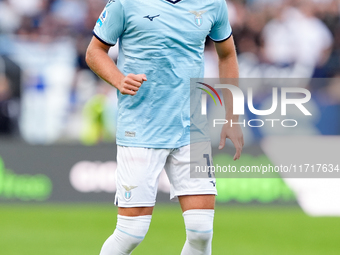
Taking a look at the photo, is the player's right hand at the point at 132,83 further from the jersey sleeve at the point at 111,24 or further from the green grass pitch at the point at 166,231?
the green grass pitch at the point at 166,231

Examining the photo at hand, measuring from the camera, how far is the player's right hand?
386cm

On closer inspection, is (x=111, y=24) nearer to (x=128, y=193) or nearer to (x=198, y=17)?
(x=198, y=17)

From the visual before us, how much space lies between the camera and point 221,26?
447 centimetres

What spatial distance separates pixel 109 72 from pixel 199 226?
118 cm

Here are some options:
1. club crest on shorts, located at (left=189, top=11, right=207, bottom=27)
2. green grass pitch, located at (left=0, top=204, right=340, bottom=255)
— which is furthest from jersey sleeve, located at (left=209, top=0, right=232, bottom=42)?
green grass pitch, located at (left=0, top=204, right=340, bottom=255)

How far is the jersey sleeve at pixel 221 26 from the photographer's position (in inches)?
174

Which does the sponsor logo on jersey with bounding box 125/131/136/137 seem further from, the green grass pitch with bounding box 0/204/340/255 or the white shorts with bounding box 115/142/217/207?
the green grass pitch with bounding box 0/204/340/255

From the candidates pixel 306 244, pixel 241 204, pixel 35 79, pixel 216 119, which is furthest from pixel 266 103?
pixel 35 79

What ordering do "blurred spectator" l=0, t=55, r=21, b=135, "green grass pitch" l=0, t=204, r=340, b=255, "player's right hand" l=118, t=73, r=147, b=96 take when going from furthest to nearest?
1. "blurred spectator" l=0, t=55, r=21, b=135
2. "green grass pitch" l=0, t=204, r=340, b=255
3. "player's right hand" l=118, t=73, r=147, b=96

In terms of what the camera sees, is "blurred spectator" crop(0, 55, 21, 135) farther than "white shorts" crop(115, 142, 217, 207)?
Yes

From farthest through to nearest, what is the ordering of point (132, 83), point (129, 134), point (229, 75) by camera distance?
point (229, 75), point (129, 134), point (132, 83)

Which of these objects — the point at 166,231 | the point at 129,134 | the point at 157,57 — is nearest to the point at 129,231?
the point at 129,134

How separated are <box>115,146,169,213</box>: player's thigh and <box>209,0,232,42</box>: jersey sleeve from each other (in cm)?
92

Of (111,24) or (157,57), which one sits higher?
(111,24)
